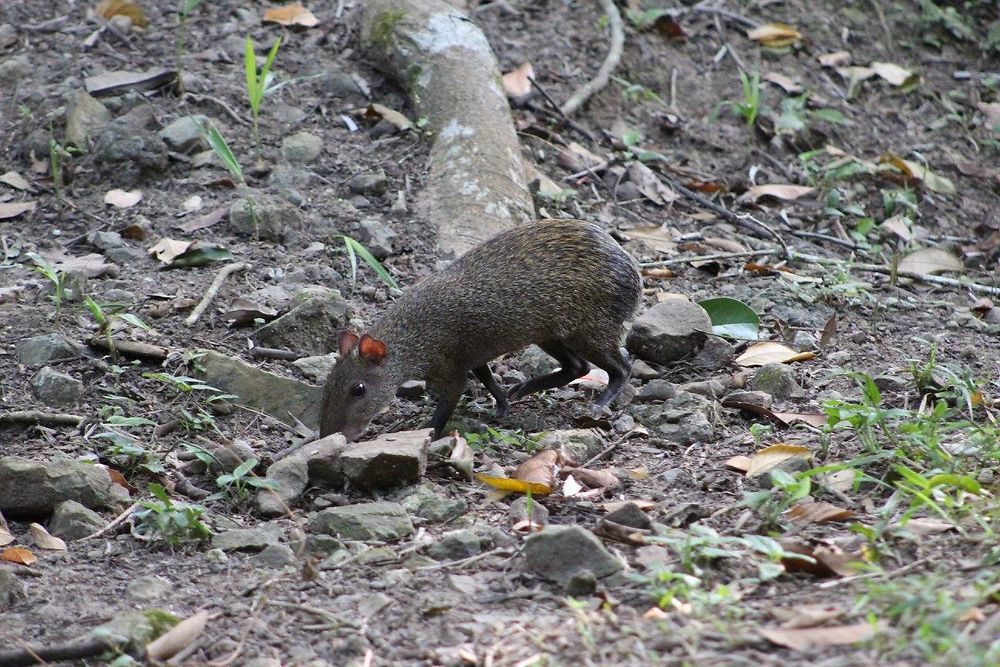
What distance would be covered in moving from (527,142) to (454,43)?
87 cm

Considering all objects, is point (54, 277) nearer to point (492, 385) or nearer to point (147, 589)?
point (492, 385)

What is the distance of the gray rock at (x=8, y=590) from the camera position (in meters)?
3.95

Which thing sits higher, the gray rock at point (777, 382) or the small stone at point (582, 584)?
the small stone at point (582, 584)

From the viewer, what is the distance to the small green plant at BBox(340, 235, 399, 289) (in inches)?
245

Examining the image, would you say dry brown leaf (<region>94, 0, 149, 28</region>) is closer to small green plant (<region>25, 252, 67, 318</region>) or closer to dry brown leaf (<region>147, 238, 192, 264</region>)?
dry brown leaf (<region>147, 238, 192, 264</region>)

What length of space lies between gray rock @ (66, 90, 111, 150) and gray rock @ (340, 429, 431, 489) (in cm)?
371

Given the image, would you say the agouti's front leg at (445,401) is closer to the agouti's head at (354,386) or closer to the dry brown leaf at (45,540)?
the agouti's head at (354,386)

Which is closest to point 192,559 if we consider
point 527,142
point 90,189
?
point 90,189

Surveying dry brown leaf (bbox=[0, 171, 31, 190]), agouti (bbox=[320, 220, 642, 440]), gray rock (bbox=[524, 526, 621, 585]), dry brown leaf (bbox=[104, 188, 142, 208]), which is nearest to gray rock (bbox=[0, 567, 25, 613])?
gray rock (bbox=[524, 526, 621, 585])

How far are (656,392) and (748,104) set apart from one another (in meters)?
3.58

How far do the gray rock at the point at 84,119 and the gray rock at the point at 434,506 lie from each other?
4.06m

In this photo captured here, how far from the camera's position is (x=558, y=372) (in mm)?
6449

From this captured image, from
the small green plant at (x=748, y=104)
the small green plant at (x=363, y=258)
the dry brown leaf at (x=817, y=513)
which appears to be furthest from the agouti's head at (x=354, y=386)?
the small green plant at (x=748, y=104)

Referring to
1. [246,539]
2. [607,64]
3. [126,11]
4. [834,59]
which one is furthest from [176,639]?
[834,59]
